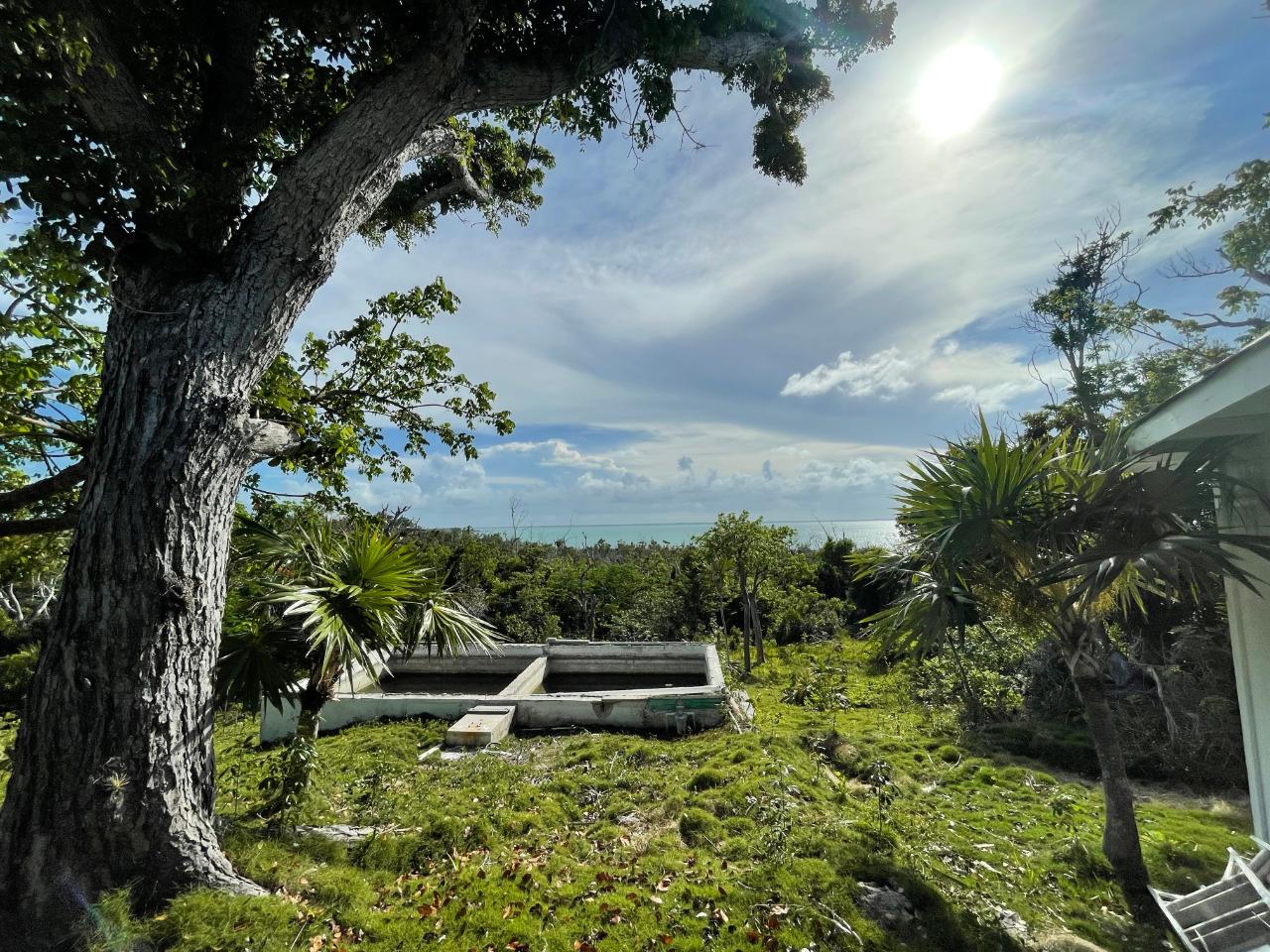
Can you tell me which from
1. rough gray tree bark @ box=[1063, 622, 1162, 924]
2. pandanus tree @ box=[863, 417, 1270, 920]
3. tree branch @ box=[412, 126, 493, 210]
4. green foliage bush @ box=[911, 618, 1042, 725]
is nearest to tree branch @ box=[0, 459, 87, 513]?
tree branch @ box=[412, 126, 493, 210]

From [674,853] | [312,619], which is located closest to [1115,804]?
[674,853]

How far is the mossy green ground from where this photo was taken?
10.1 feet

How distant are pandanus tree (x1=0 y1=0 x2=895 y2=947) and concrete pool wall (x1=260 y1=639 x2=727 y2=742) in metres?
4.18

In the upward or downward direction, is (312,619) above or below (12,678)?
above

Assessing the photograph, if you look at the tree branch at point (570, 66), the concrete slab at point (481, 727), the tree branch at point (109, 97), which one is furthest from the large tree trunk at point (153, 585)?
the concrete slab at point (481, 727)

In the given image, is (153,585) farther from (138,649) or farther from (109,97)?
(109,97)

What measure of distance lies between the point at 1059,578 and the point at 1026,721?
6609 millimetres

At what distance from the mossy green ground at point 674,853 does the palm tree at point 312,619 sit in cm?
73

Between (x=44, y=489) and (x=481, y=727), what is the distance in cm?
568

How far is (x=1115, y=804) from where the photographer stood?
4.14 metres

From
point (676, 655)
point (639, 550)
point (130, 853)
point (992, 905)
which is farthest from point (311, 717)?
point (639, 550)

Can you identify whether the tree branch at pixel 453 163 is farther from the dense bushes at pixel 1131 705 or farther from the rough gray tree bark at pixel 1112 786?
the rough gray tree bark at pixel 1112 786

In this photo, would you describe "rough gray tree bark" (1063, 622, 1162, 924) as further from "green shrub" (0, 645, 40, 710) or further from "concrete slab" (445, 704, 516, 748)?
"green shrub" (0, 645, 40, 710)

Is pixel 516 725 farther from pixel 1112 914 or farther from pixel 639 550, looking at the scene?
pixel 639 550
